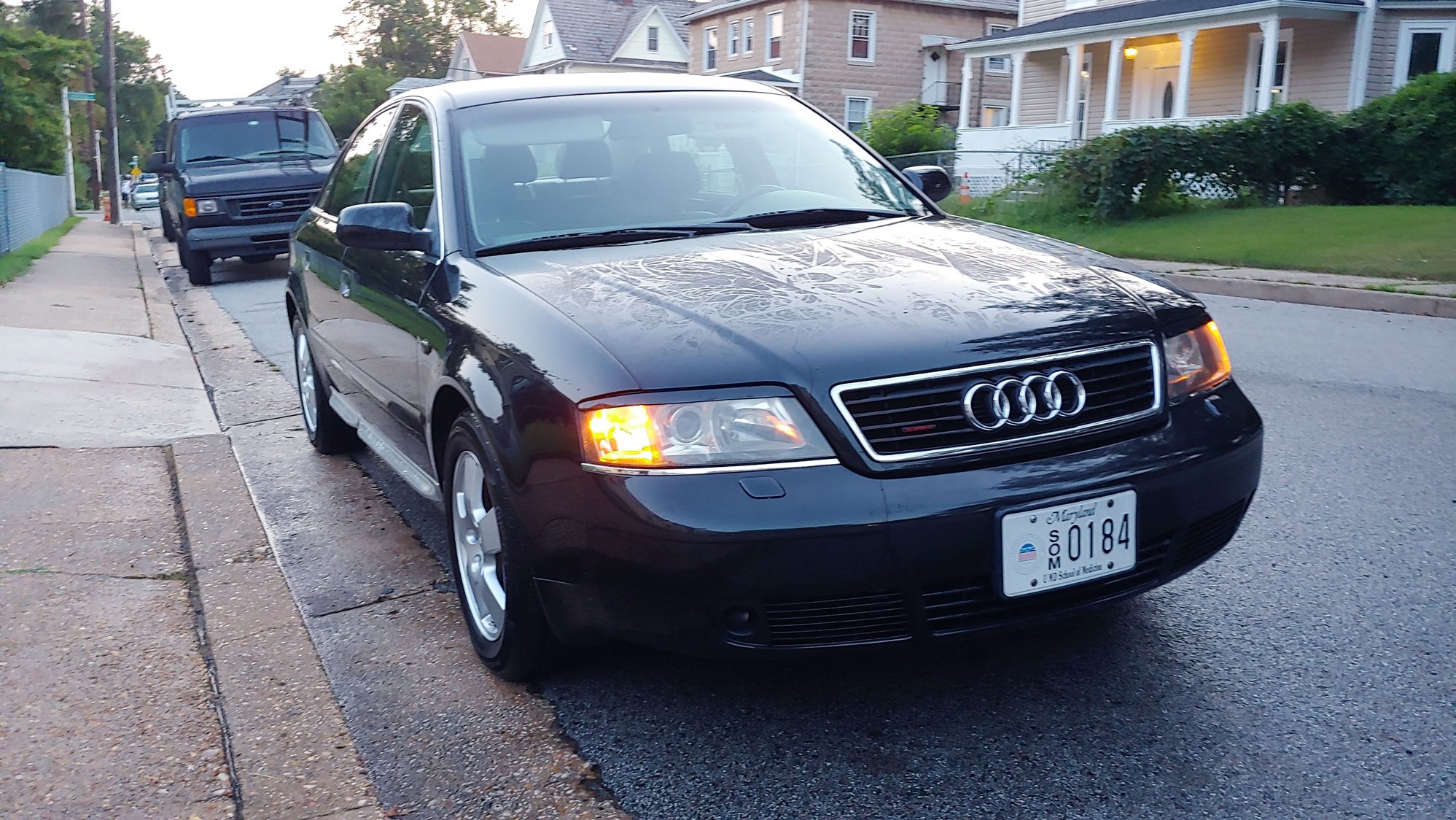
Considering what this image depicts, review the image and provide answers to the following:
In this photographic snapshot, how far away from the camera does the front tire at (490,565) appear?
3.18m

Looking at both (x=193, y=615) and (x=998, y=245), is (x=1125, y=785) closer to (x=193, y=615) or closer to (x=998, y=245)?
(x=998, y=245)

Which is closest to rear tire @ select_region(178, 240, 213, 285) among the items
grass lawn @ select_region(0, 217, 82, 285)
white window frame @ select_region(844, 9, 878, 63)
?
grass lawn @ select_region(0, 217, 82, 285)

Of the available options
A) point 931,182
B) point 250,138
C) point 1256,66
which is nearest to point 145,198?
point 250,138

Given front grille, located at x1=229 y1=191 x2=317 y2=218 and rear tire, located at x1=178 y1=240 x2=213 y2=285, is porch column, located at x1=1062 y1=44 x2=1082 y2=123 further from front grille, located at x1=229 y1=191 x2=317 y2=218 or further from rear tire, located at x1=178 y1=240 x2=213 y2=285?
rear tire, located at x1=178 y1=240 x2=213 y2=285

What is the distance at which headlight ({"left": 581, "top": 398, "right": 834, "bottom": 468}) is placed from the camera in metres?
2.79

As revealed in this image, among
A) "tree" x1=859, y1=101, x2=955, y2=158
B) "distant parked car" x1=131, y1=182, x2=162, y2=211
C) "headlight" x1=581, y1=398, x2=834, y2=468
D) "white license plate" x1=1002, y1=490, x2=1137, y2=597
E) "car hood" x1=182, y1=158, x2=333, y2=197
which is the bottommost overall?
"distant parked car" x1=131, y1=182, x2=162, y2=211

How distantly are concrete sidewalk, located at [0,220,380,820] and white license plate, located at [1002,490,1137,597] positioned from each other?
1.52m

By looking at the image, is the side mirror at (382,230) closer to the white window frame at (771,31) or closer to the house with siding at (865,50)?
the house with siding at (865,50)

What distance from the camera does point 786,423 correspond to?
280 cm

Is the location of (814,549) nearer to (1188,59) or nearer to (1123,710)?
(1123,710)

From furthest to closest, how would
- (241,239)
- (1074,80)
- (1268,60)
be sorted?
(1074,80) → (1268,60) → (241,239)

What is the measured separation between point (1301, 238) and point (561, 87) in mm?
12384

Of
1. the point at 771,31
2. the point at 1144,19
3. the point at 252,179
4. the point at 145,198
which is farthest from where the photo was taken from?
the point at 145,198

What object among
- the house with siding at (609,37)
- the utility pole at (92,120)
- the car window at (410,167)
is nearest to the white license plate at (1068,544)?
the car window at (410,167)
